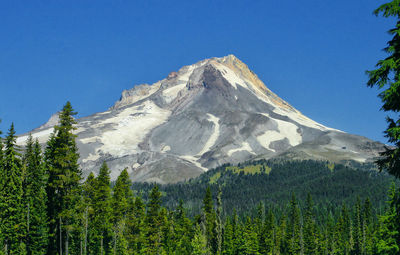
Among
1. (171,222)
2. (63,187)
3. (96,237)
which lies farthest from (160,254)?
(63,187)

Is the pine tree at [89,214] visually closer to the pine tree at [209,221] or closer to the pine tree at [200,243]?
the pine tree at [200,243]

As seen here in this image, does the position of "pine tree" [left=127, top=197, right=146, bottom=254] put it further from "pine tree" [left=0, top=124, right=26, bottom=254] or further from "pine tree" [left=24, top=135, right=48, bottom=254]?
"pine tree" [left=0, top=124, right=26, bottom=254]

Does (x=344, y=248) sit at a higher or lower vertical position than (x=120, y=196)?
lower

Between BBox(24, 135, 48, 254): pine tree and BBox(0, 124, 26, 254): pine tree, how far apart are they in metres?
2.18

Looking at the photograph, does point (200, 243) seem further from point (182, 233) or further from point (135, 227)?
point (182, 233)

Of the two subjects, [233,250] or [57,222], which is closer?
[57,222]

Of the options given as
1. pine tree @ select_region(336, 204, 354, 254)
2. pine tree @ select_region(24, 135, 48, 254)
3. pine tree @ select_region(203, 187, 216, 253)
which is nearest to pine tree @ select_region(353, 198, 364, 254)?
pine tree @ select_region(336, 204, 354, 254)

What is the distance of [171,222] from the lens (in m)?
91.9

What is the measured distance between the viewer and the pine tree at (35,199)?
A: 5146 centimetres

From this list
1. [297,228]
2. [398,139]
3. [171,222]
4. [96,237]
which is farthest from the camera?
[297,228]

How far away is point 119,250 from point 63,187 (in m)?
32.3

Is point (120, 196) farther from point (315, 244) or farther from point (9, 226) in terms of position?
point (315, 244)

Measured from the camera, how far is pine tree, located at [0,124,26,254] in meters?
45.1

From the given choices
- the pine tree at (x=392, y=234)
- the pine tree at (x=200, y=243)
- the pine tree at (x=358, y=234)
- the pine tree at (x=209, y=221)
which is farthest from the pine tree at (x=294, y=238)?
the pine tree at (x=392, y=234)
